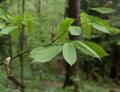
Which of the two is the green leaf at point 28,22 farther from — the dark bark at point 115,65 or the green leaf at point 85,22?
the dark bark at point 115,65

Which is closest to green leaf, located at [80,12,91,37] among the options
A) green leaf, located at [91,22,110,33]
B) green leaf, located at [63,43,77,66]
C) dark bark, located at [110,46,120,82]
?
green leaf, located at [91,22,110,33]

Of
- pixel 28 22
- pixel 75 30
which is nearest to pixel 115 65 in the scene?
pixel 28 22

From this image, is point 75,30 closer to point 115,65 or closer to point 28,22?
point 28,22

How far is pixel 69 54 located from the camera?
0.85 metres

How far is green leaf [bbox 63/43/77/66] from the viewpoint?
833 millimetres

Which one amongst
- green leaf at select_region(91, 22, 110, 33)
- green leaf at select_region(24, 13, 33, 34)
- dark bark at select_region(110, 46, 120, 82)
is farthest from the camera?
dark bark at select_region(110, 46, 120, 82)

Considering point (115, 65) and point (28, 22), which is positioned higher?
point (28, 22)

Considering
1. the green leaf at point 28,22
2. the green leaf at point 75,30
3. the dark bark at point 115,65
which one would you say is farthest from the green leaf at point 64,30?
the dark bark at point 115,65

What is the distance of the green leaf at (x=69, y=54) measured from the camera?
32.8 inches

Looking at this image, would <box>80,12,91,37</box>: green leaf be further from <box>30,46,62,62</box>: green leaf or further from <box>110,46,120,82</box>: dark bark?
<box>110,46,120,82</box>: dark bark

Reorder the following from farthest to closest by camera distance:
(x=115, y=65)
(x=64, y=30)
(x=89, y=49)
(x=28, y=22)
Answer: (x=115, y=65), (x=28, y=22), (x=64, y=30), (x=89, y=49)

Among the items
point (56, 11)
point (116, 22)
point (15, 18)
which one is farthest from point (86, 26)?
point (116, 22)

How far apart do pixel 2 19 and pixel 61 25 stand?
0.23 meters

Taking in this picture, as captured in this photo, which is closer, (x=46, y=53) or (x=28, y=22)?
(x=46, y=53)
